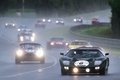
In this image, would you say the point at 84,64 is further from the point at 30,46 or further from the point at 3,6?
the point at 3,6

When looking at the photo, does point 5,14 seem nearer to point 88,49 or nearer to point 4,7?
point 4,7

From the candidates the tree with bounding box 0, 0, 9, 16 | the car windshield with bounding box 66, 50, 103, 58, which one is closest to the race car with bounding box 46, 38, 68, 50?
the car windshield with bounding box 66, 50, 103, 58

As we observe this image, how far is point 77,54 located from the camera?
17.6 m

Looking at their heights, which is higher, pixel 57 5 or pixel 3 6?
pixel 3 6

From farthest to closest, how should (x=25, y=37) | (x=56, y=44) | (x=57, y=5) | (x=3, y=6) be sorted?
(x=57, y=5)
(x=3, y=6)
(x=25, y=37)
(x=56, y=44)

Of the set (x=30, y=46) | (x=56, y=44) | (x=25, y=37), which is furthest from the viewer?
(x=25, y=37)

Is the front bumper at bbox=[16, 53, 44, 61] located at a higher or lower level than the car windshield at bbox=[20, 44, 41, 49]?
lower

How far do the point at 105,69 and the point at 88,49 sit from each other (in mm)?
1425

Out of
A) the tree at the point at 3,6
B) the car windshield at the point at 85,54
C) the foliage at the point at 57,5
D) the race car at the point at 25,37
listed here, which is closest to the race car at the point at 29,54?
the car windshield at the point at 85,54

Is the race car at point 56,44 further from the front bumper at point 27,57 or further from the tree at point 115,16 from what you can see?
the front bumper at point 27,57

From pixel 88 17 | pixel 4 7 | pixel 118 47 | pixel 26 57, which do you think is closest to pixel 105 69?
pixel 26 57

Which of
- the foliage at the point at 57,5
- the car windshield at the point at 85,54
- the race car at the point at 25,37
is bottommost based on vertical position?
the race car at the point at 25,37

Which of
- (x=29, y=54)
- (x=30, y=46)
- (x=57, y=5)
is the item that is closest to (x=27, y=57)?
(x=29, y=54)

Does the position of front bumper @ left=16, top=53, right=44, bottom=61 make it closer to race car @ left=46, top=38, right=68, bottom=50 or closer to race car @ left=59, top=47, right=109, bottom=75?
race car @ left=59, top=47, right=109, bottom=75
